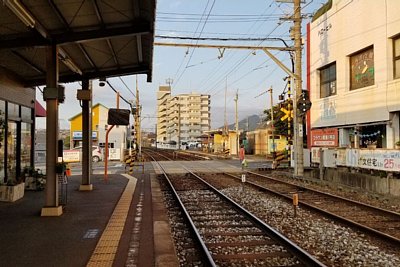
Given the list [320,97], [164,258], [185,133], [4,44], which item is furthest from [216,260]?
[185,133]

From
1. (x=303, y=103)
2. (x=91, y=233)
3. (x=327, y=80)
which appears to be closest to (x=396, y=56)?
(x=303, y=103)

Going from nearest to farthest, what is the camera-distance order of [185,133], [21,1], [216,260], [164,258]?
[164,258]
[216,260]
[21,1]
[185,133]

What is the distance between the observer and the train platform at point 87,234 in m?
5.66

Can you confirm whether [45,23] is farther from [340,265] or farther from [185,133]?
[185,133]

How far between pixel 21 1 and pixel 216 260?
539cm

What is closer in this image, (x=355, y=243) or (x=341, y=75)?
(x=355, y=243)

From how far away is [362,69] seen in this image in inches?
810

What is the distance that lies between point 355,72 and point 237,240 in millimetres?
16516

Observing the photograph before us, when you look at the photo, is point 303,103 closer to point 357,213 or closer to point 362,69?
point 362,69

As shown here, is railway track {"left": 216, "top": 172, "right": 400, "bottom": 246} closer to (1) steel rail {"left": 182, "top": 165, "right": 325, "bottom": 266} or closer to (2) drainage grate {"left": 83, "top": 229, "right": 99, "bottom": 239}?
(1) steel rail {"left": 182, "top": 165, "right": 325, "bottom": 266}

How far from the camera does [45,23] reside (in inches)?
324

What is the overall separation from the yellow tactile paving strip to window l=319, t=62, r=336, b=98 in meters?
16.8

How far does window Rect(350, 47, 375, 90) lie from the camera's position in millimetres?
19766

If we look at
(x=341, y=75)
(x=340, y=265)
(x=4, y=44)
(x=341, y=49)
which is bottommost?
(x=340, y=265)
